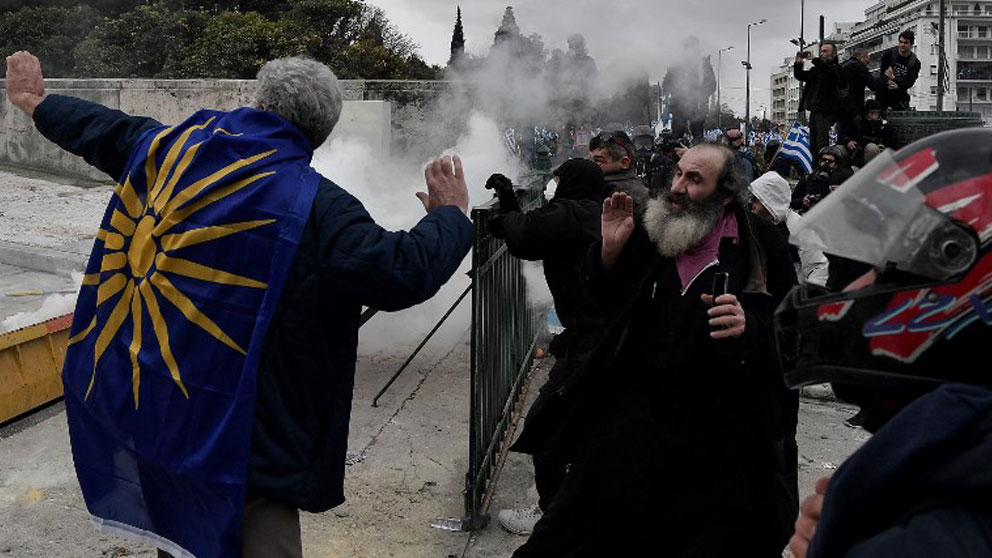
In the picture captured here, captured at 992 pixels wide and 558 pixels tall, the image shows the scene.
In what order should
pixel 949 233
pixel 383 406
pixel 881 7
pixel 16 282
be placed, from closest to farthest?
pixel 949 233 → pixel 383 406 → pixel 16 282 → pixel 881 7

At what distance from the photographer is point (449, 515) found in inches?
162

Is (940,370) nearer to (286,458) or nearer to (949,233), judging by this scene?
(949,233)

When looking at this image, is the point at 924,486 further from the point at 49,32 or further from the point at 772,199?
the point at 49,32

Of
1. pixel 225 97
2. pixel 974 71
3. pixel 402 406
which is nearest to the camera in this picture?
pixel 402 406

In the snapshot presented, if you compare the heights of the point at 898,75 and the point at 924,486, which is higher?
the point at 898,75

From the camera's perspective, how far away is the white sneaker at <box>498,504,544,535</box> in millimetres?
3975

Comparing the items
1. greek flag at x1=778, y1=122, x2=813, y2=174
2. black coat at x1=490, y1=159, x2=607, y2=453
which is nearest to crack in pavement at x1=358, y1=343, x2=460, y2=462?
black coat at x1=490, y1=159, x2=607, y2=453

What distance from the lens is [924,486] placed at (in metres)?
0.96

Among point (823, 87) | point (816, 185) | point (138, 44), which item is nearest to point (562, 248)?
point (816, 185)

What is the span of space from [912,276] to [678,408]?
1.78m

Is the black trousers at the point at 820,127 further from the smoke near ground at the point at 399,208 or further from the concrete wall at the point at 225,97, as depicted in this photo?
the concrete wall at the point at 225,97

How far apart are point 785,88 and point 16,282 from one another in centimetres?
16315

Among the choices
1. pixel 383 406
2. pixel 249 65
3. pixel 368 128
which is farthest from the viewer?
pixel 249 65

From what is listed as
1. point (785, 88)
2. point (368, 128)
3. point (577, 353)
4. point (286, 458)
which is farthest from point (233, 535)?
point (785, 88)
